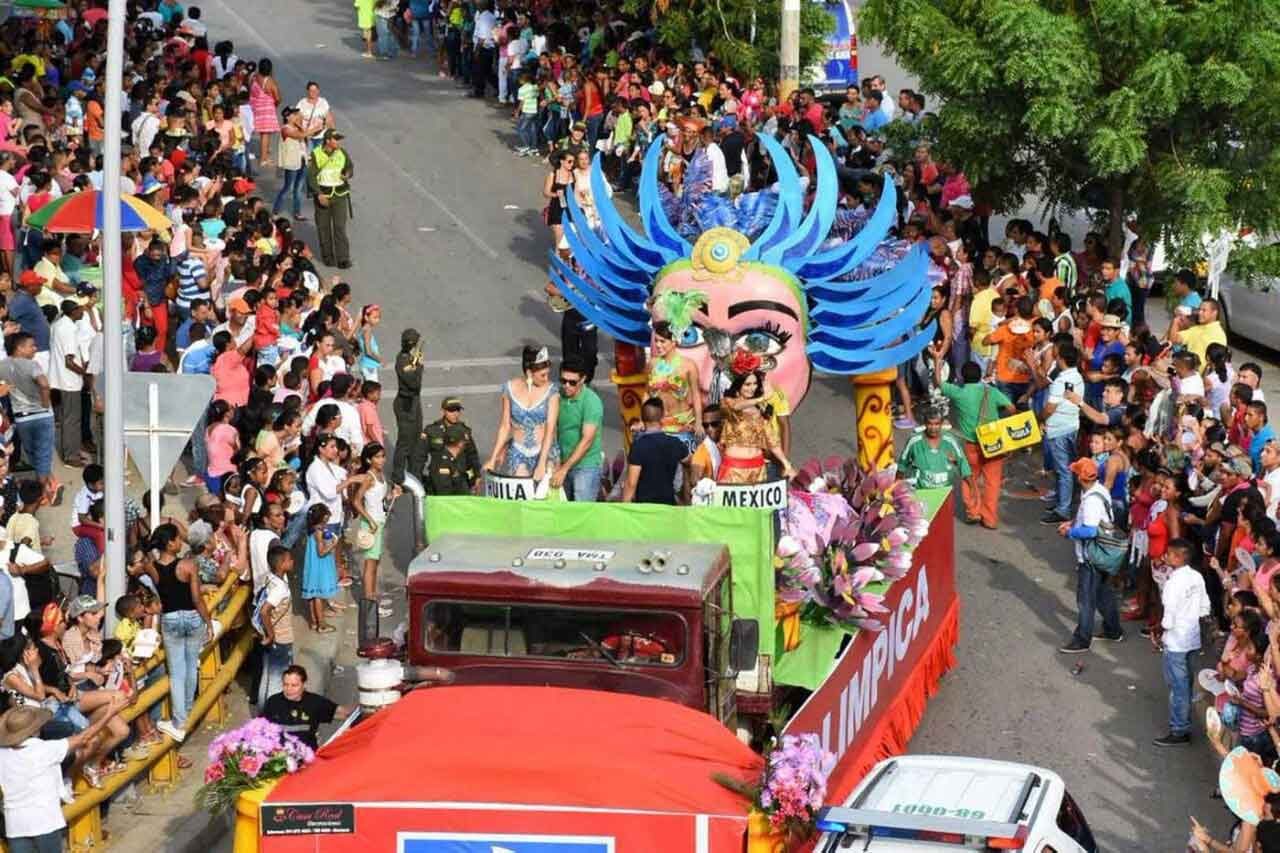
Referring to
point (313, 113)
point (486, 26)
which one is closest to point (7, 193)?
point (313, 113)

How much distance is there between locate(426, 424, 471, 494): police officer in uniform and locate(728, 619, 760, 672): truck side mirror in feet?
22.6

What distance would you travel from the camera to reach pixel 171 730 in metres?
15.6

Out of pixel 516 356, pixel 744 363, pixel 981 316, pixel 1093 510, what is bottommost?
pixel 516 356

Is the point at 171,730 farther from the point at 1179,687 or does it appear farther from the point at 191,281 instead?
the point at 191,281

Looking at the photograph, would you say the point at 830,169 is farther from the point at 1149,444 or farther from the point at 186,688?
the point at 186,688

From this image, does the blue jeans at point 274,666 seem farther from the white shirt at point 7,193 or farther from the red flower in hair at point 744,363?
the white shirt at point 7,193

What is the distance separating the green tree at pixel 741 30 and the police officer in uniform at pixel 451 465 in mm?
12849

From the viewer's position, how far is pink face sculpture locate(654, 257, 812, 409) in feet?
59.9

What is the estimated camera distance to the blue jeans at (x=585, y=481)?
59.3ft

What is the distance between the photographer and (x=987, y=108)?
23125 mm

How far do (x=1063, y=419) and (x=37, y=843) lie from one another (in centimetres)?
1019

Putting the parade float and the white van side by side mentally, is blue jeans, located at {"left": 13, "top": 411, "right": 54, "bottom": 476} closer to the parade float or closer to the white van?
the parade float

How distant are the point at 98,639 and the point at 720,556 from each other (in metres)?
4.59

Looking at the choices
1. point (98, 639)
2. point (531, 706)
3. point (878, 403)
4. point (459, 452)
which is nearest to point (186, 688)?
point (98, 639)
